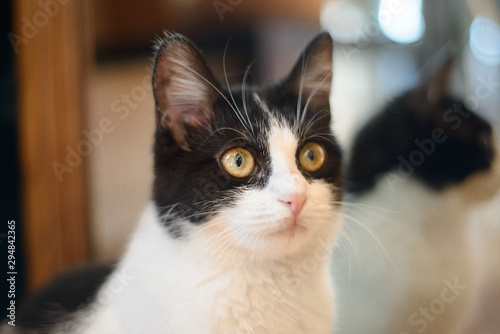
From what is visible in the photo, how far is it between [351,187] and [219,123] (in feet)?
0.94

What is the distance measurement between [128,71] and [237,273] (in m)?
0.43

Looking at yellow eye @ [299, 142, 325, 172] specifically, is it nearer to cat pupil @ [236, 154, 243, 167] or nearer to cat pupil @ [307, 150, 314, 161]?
cat pupil @ [307, 150, 314, 161]

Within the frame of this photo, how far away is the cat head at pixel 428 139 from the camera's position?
816 mm

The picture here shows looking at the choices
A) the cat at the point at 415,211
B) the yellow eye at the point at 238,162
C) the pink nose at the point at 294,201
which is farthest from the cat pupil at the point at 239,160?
the cat at the point at 415,211

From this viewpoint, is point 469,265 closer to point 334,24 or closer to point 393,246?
point 393,246

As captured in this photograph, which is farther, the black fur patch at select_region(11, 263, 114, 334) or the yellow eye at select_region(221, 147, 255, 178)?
the black fur patch at select_region(11, 263, 114, 334)

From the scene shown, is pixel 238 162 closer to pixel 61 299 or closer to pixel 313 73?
pixel 313 73

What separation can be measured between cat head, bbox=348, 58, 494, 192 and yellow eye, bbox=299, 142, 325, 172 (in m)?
0.10

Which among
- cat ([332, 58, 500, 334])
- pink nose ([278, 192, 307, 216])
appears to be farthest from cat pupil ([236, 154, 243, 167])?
cat ([332, 58, 500, 334])

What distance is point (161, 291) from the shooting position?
72cm

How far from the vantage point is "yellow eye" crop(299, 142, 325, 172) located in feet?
2.38

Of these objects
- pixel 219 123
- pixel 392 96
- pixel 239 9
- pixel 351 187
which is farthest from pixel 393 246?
pixel 239 9

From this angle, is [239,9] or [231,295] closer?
[231,295]

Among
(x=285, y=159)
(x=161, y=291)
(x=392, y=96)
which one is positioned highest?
(x=392, y=96)
